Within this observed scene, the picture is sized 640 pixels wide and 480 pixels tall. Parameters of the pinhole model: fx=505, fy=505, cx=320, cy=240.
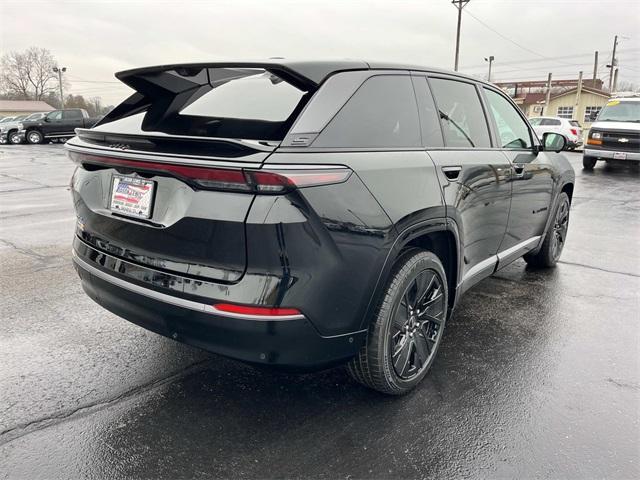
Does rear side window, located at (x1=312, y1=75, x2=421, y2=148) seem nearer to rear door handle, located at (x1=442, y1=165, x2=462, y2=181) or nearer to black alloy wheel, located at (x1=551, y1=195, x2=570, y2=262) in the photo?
rear door handle, located at (x1=442, y1=165, x2=462, y2=181)

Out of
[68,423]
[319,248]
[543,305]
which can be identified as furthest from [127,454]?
[543,305]

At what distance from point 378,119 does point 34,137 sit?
28.5 m

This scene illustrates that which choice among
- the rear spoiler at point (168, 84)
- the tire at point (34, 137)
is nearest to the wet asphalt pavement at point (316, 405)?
the rear spoiler at point (168, 84)

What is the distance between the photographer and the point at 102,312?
378 centimetres

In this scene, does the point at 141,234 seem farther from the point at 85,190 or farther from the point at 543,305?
the point at 543,305

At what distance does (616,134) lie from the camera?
1460cm

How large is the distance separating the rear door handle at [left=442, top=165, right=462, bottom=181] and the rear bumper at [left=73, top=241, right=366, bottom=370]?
1.09 meters

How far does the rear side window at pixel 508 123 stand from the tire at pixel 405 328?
1.52 metres

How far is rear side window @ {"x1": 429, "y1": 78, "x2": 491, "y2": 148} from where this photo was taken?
318 cm

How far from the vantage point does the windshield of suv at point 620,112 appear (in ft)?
49.5

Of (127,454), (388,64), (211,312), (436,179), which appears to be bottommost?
(127,454)

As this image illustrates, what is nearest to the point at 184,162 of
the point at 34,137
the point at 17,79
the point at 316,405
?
the point at 316,405

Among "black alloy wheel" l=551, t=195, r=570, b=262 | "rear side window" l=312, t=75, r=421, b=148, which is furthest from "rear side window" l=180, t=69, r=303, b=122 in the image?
"black alloy wheel" l=551, t=195, r=570, b=262

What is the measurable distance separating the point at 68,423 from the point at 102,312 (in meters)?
1.41
